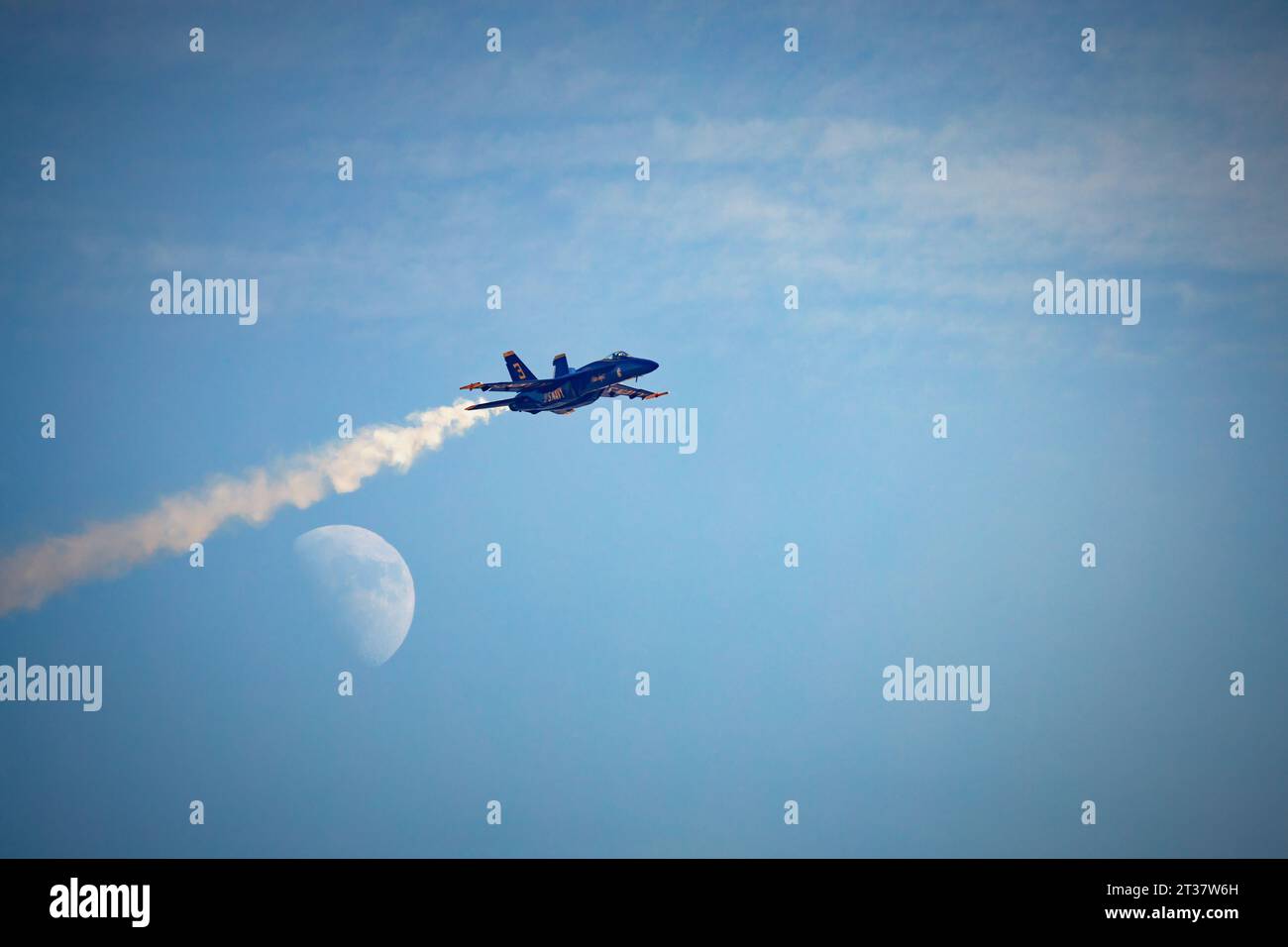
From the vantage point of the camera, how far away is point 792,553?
95.4 m

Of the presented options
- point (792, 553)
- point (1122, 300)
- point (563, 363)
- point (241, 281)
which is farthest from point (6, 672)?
point (1122, 300)

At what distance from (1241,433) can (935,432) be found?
1993cm

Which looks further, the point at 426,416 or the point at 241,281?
the point at 426,416

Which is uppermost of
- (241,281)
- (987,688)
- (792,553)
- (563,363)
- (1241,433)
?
(241,281)

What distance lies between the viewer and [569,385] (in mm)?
91875

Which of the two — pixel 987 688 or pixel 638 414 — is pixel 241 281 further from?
pixel 987 688

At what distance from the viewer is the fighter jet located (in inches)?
3607

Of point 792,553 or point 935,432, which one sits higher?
point 935,432

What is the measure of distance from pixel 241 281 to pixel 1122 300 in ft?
196

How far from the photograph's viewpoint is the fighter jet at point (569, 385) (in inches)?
3607
